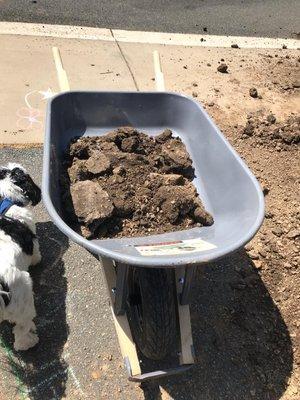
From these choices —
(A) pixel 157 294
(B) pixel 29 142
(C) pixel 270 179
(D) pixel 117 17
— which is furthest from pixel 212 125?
(D) pixel 117 17

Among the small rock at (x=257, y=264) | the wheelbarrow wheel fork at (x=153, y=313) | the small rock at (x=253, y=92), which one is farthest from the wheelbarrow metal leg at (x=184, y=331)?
the small rock at (x=253, y=92)

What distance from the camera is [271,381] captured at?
2.79 meters

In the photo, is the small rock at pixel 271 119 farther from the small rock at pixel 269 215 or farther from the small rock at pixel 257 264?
the small rock at pixel 257 264

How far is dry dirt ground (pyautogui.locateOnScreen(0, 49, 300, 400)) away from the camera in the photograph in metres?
2.69

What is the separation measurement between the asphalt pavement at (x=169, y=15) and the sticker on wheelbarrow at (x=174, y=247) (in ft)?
18.0

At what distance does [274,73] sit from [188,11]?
104 inches

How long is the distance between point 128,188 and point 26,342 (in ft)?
4.01

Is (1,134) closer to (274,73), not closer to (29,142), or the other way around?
(29,142)

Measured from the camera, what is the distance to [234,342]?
2963 millimetres

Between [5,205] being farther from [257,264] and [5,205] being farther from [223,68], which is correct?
[223,68]

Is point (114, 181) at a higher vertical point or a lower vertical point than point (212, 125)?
lower

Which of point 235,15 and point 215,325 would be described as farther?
point 235,15

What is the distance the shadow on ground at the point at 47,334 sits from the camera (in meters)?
2.64

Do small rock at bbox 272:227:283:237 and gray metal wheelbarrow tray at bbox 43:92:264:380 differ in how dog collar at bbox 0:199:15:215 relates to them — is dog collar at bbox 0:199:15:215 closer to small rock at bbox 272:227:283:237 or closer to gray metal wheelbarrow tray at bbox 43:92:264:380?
gray metal wheelbarrow tray at bbox 43:92:264:380
